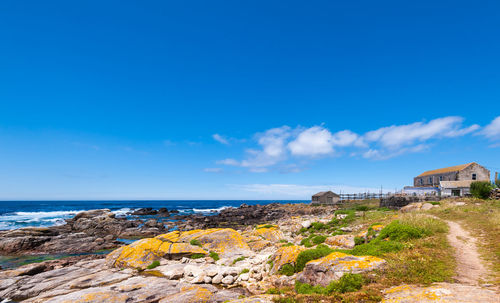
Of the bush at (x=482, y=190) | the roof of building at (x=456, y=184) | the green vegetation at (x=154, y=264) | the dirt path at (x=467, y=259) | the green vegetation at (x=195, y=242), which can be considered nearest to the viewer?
the dirt path at (x=467, y=259)

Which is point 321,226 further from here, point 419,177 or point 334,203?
point 419,177

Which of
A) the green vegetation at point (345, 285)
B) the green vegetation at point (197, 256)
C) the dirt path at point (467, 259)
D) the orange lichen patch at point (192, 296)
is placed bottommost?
the green vegetation at point (197, 256)

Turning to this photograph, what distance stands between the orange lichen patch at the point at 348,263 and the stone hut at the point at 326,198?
194 ft

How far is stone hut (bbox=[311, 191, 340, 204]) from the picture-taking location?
6461cm

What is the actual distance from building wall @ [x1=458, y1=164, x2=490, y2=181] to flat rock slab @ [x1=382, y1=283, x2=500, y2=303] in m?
58.0

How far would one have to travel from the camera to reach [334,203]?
63062 millimetres

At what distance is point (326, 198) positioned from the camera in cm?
6588

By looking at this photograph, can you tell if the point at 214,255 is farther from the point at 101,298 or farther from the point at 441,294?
the point at 441,294

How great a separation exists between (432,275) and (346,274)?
8.90 ft

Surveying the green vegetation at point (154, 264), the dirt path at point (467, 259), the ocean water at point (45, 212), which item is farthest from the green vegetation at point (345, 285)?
the ocean water at point (45, 212)

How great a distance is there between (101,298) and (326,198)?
207ft

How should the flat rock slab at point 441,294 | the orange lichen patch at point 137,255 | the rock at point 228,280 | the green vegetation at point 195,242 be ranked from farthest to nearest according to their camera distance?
the green vegetation at point 195,242, the orange lichen patch at point 137,255, the rock at point 228,280, the flat rock slab at point 441,294

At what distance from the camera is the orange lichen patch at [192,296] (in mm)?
9496

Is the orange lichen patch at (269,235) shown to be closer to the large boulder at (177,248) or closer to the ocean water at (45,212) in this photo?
the large boulder at (177,248)
